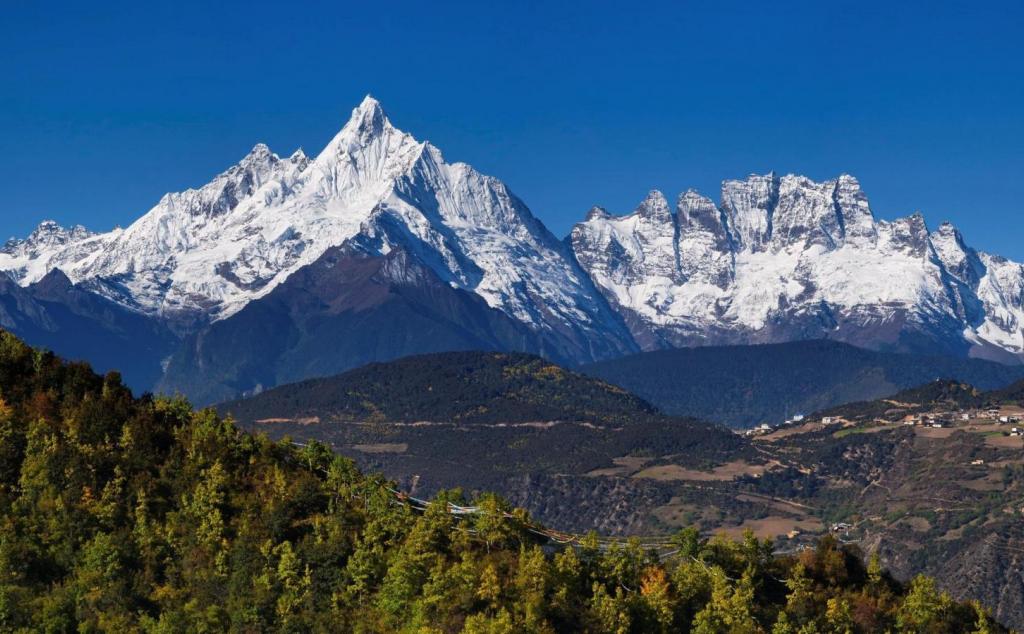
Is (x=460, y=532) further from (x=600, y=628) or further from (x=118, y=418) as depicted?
(x=118, y=418)

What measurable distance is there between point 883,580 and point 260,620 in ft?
200

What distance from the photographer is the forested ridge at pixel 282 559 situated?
13475 centimetres

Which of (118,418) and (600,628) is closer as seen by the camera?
(600,628)

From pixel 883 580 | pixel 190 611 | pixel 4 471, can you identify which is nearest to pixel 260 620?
pixel 190 611

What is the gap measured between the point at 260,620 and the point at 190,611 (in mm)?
5345

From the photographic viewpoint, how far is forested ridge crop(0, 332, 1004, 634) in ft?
442

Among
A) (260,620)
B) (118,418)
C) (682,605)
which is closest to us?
(260,620)

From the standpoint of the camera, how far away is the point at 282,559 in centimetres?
13838

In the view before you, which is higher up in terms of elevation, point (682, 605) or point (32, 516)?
point (32, 516)

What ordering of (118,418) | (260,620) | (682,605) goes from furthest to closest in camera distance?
(118,418)
(682,605)
(260,620)

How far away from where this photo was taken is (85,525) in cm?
14162

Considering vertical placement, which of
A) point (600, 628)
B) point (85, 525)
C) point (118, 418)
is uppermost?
point (118, 418)

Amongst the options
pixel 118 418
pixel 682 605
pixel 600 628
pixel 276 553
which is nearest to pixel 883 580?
pixel 682 605

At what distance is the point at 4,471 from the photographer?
146 m
